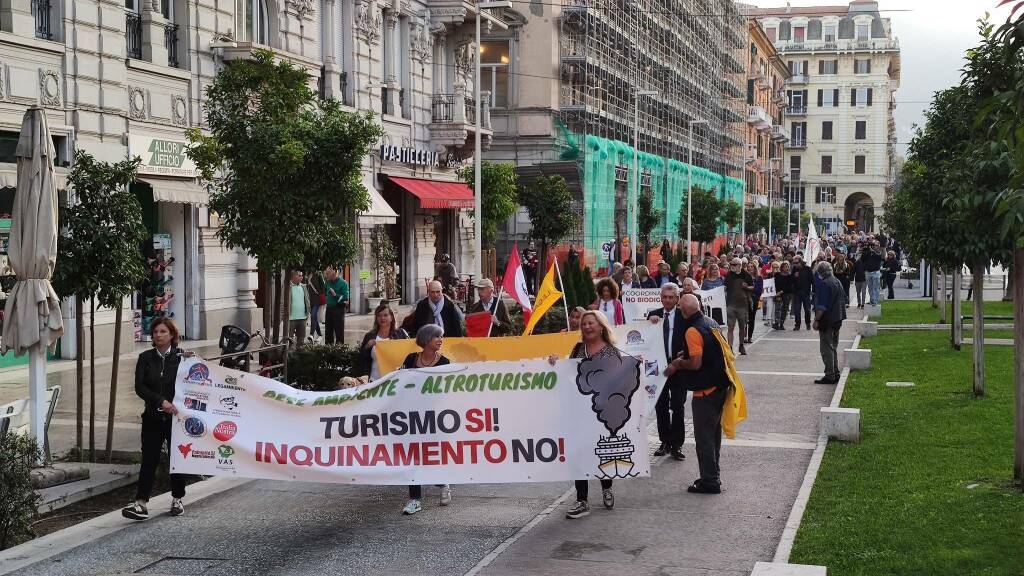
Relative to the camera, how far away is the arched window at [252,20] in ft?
86.7

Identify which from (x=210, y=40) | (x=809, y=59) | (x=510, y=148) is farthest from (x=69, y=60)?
(x=809, y=59)

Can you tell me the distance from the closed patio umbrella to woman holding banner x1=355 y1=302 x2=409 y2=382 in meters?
2.84

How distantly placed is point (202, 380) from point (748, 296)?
15.4 metres

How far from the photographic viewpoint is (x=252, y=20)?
26953 millimetres

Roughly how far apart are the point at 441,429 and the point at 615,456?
4.55 feet

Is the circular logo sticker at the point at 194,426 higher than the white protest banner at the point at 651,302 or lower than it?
lower

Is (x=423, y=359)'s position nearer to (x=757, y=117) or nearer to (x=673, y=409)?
(x=673, y=409)

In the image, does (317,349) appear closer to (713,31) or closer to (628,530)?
(628,530)

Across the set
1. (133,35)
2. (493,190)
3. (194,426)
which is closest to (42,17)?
(133,35)

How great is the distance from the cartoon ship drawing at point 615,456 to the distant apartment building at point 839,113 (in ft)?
406

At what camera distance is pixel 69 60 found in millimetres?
19953

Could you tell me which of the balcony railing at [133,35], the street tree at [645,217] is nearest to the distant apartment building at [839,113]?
the street tree at [645,217]

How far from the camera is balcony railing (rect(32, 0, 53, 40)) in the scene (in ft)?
64.2

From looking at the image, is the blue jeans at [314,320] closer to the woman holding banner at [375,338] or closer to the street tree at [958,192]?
the street tree at [958,192]
